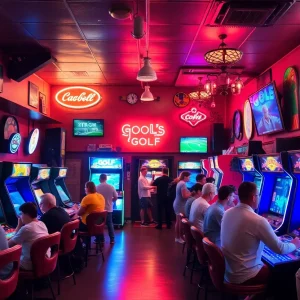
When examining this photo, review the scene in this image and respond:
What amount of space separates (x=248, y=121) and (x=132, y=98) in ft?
10.7

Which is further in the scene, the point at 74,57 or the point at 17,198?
the point at 74,57

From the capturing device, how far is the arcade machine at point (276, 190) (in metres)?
3.72

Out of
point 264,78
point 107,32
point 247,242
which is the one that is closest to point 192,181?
point 264,78

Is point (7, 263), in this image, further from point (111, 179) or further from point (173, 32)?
point (111, 179)

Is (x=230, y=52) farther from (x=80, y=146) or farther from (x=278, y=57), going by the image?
(x=80, y=146)

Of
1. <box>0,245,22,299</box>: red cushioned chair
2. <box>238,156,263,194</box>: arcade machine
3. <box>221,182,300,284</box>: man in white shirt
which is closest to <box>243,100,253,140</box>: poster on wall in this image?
<box>238,156,263,194</box>: arcade machine

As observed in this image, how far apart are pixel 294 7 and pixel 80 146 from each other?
6401 millimetres

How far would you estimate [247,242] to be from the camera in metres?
3.06

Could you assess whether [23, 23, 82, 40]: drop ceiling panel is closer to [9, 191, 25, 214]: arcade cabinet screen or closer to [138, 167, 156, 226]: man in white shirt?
[9, 191, 25, 214]: arcade cabinet screen

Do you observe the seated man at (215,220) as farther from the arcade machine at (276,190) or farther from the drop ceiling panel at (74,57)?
the drop ceiling panel at (74,57)

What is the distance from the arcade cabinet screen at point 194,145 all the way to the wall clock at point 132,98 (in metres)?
1.70

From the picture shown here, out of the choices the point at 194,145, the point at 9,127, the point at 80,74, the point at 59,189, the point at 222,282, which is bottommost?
the point at 222,282

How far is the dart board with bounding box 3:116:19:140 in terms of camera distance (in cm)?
647

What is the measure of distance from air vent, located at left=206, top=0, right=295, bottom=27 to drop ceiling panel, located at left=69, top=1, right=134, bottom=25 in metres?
1.12
